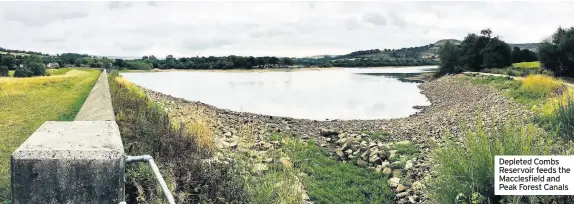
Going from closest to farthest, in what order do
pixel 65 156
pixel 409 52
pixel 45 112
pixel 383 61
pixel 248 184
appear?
pixel 65 156 < pixel 248 184 < pixel 45 112 < pixel 383 61 < pixel 409 52

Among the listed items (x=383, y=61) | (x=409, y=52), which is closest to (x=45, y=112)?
(x=383, y=61)

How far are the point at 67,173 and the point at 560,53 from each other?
46.1m

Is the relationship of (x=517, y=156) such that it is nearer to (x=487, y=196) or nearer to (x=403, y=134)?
(x=487, y=196)

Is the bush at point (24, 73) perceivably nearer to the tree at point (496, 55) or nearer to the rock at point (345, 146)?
the rock at point (345, 146)

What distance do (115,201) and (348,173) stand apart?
823 cm

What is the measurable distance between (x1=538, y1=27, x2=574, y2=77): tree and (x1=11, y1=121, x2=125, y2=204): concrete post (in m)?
44.8

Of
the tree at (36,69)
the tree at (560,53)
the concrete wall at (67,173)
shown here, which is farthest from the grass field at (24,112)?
the tree at (560,53)

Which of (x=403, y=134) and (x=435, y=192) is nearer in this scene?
(x=435, y=192)

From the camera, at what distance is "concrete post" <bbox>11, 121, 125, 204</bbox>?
2543mm

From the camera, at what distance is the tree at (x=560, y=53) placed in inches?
1580

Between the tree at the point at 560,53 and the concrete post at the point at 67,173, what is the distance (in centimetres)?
4481

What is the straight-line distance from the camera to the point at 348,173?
10.5 meters

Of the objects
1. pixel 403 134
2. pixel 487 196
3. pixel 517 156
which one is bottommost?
pixel 403 134

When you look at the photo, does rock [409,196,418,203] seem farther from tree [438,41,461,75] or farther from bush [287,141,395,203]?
tree [438,41,461,75]
